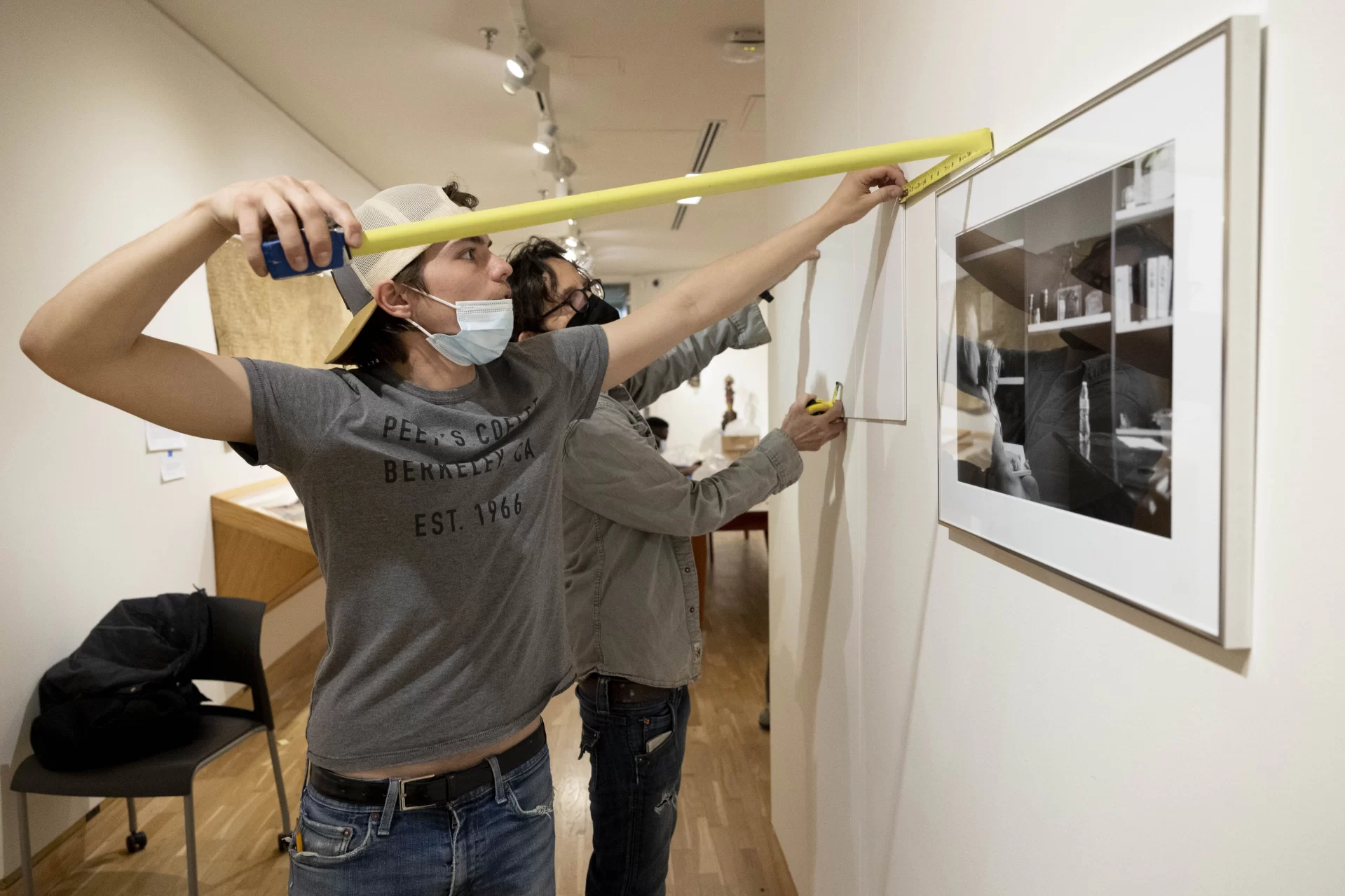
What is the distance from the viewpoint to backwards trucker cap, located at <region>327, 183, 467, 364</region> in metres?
1.17

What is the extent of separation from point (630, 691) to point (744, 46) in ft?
10.8

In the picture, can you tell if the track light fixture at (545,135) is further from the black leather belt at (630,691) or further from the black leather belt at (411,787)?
the black leather belt at (411,787)

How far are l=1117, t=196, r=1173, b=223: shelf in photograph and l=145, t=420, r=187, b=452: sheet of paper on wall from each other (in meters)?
3.49

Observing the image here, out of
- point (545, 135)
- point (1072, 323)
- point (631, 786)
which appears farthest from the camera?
point (545, 135)

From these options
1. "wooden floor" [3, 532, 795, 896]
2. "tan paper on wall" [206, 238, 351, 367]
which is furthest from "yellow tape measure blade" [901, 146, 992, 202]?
"tan paper on wall" [206, 238, 351, 367]

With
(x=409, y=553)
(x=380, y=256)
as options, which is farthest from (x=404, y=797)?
(x=380, y=256)

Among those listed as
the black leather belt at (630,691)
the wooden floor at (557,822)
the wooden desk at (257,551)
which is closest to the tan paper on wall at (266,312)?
the wooden desk at (257,551)

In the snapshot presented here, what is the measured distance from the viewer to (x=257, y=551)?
3955 mm

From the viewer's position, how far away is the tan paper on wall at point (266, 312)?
3984 mm

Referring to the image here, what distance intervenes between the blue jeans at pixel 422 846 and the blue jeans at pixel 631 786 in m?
0.45

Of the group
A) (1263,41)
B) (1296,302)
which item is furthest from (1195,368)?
(1263,41)

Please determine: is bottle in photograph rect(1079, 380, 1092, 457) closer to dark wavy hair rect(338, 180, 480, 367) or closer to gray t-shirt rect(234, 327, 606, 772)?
gray t-shirt rect(234, 327, 606, 772)

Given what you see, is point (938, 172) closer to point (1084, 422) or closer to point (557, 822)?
point (1084, 422)

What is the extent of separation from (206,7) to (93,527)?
2275mm
